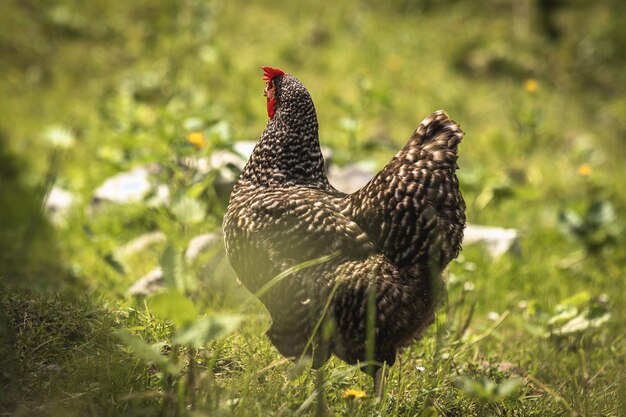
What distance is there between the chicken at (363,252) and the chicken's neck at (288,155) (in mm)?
258

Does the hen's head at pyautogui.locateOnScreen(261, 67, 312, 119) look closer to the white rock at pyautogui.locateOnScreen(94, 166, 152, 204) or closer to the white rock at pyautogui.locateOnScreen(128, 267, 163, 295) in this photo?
the white rock at pyautogui.locateOnScreen(128, 267, 163, 295)

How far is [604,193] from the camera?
6590mm

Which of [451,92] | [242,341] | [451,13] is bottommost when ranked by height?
[242,341]

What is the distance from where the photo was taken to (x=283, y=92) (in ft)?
11.2

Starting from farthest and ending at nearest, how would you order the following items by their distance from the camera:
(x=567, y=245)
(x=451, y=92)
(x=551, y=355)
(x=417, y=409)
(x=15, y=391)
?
(x=451, y=92) → (x=567, y=245) → (x=551, y=355) → (x=417, y=409) → (x=15, y=391)

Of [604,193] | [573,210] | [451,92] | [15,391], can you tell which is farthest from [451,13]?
[15,391]

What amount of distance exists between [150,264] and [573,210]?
144 inches

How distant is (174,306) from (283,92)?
1.76m

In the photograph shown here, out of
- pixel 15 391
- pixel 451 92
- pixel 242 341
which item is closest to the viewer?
pixel 15 391

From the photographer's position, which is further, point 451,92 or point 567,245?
point 451,92

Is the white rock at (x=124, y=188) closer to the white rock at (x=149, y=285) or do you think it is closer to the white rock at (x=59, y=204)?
the white rock at (x=59, y=204)

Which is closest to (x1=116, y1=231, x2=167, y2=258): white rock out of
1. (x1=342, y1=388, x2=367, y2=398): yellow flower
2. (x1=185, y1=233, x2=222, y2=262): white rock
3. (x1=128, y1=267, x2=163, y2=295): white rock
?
(x1=185, y1=233, x2=222, y2=262): white rock

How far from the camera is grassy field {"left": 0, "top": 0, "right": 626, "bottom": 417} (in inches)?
99.4

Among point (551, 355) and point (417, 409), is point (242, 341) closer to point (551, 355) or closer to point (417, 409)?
point (417, 409)
